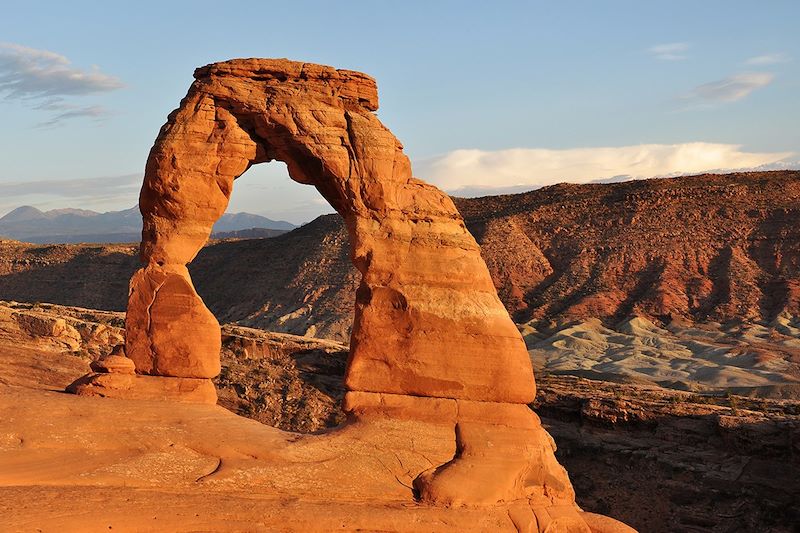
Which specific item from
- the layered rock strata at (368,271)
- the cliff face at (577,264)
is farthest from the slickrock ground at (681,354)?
the layered rock strata at (368,271)

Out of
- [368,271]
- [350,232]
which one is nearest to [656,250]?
[350,232]

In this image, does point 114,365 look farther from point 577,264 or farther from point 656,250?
point 656,250

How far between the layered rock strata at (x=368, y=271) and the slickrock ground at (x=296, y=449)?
114 centimetres

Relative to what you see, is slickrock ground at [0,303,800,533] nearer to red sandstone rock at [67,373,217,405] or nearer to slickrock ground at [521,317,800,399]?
red sandstone rock at [67,373,217,405]

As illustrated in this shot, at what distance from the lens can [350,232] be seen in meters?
16.1

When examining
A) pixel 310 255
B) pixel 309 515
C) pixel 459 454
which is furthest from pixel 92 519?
pixel 310 255

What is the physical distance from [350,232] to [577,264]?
52305 mm

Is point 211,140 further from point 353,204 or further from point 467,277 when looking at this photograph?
point 467,277

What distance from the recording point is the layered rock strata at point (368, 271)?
50.4 ft

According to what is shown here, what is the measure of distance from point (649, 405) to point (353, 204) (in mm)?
18478

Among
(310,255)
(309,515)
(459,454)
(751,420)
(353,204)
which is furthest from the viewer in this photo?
(310,255)

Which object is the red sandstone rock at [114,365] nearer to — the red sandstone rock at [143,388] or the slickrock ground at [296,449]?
the red sandstone rock at [143,388]

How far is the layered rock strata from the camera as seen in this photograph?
15.4 metres

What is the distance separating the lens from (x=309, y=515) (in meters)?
12.5
